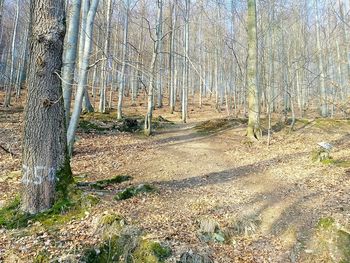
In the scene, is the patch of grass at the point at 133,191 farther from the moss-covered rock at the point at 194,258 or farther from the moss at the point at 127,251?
the moss-covered rock at the point at 194,258

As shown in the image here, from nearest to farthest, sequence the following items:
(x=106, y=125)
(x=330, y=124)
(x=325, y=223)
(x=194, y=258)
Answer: (x=194, y=258) → (x=325, y=223) → (x=106, y=125) → (x=330, y=124)

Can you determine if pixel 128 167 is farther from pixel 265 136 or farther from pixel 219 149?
pixel 265 136

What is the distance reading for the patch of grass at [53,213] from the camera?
498cm

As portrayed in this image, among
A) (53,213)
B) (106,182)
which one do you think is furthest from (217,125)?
(53,213)

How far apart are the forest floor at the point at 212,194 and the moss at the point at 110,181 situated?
0.20m

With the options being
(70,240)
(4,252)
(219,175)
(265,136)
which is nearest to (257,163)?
(219,175)

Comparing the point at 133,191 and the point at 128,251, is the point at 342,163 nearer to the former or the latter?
the point at 133,191

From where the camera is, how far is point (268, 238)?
18.7 feet

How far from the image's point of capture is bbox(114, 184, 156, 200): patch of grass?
249 inches

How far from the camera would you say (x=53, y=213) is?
5.21m

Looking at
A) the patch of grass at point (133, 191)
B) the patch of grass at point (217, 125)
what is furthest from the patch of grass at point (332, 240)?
the patch of grass at point (217, 125)

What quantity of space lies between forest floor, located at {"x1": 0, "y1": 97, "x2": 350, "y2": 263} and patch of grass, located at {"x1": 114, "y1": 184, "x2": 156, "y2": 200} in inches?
5.6

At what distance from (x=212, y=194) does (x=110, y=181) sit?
2433 millimetres

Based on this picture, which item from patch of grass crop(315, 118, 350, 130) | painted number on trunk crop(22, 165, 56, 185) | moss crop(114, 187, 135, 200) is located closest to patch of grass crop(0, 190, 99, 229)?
painted number on trunk crop(22, 165, 56, 185)
